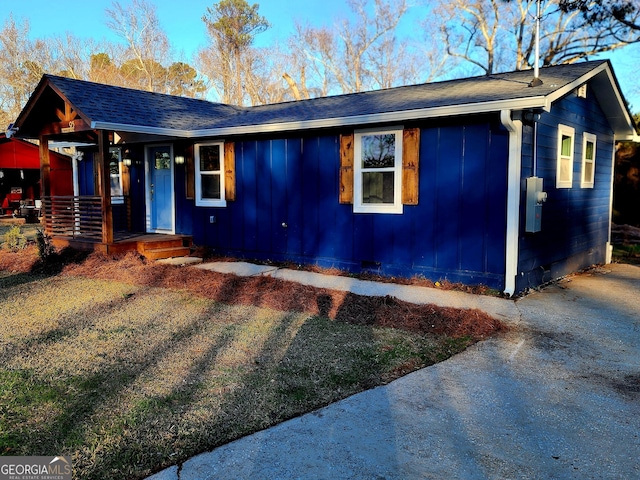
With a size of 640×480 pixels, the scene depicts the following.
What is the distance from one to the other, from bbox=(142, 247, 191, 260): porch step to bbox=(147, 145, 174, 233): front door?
1.09 metres

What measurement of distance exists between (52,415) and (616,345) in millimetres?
4770

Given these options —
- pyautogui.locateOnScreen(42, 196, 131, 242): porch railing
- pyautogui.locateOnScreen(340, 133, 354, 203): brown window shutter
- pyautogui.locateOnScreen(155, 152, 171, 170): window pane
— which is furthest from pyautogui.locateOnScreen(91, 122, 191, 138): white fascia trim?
pyautogui.locateOnScreen(340, 133, 354, 203): brown window shutter

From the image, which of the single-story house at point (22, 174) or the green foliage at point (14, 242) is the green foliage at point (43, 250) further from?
the single-story house at point (22, 174)

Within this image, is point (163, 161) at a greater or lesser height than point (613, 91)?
lesser

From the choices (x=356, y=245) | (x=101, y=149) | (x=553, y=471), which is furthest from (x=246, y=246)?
(x=553, y=471)

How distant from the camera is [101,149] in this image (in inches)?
346

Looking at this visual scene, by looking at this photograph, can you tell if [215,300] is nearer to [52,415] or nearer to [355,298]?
[355,298]

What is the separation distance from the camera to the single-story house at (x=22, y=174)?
2025 cm

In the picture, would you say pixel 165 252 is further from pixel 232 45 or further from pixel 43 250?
pixel 232 45

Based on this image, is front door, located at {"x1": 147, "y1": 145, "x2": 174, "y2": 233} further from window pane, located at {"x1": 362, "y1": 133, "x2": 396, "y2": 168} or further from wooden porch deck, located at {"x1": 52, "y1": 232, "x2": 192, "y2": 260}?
window pane, located at {"x1": 362, "y1": 133, "x2": 396, "y2": 168}

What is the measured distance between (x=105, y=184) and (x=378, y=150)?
15.6 ft

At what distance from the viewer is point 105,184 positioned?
891cm

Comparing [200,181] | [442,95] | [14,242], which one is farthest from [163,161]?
[442,95]

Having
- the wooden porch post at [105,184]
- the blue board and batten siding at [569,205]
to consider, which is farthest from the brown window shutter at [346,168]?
the wooden porch post at [105,184]
